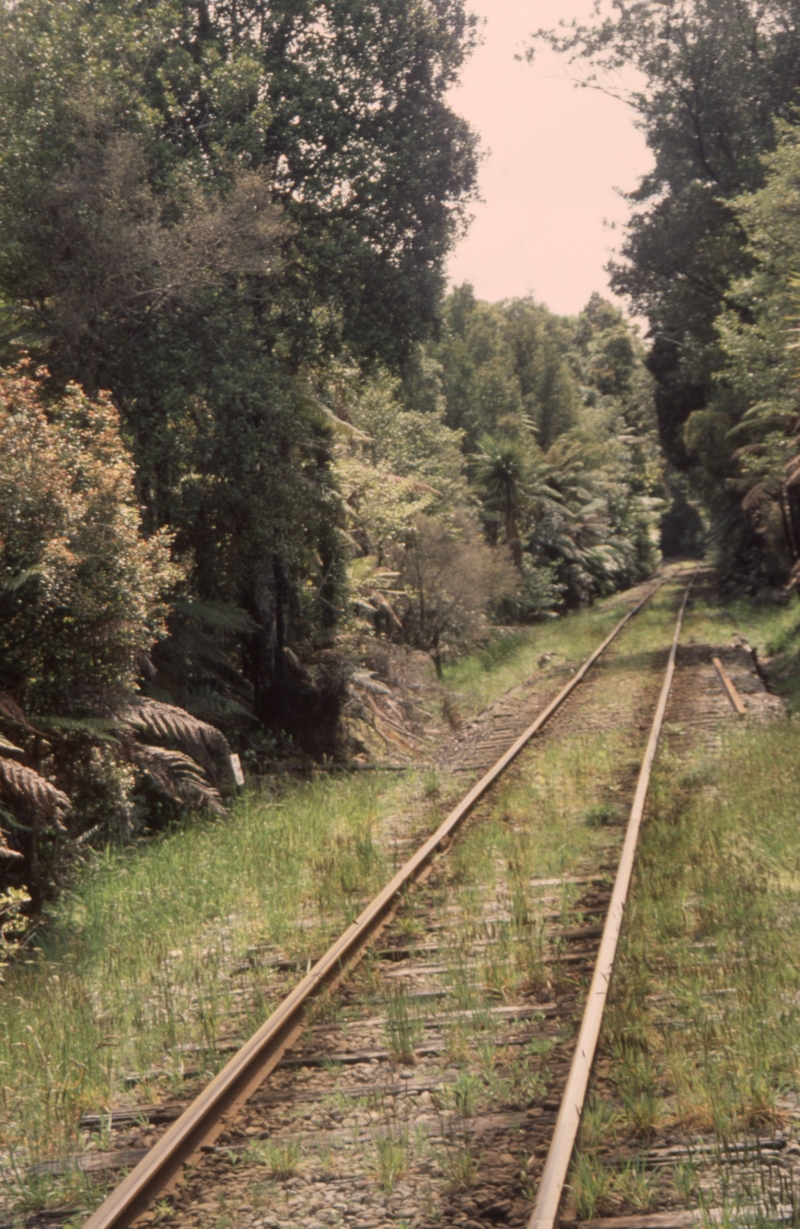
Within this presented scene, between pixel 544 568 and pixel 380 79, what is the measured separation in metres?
24.5

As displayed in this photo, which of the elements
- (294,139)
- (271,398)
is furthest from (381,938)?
(294,139)

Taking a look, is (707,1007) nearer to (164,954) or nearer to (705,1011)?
(705,1011)

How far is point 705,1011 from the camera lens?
521 centimetres

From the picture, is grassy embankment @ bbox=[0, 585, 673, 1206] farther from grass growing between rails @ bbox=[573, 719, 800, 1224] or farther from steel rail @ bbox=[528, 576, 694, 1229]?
grass growing between rails @ bbox=[573, 719, 800, 1224]

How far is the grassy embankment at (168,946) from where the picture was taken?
5.07 m

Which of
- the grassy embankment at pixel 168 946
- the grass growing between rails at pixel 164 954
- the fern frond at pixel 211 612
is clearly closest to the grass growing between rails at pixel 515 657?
the fern frond at pixel 211 612

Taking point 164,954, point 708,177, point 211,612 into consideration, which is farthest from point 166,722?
point 708,177

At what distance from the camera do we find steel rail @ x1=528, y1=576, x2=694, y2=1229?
363 centimetres

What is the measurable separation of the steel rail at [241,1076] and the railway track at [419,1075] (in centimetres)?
1

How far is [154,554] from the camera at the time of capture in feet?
34.7

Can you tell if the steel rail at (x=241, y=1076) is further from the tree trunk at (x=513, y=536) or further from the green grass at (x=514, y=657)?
the tree trunk at (x=513, y=536)

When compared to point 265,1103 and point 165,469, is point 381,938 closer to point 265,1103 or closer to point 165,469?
point 265,1103

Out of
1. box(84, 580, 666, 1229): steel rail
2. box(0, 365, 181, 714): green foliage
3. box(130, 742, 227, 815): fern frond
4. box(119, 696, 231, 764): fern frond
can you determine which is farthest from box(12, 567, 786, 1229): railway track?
box(0, 365, 181, 714): green foliage

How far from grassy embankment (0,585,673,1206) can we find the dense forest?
0.62 meters
